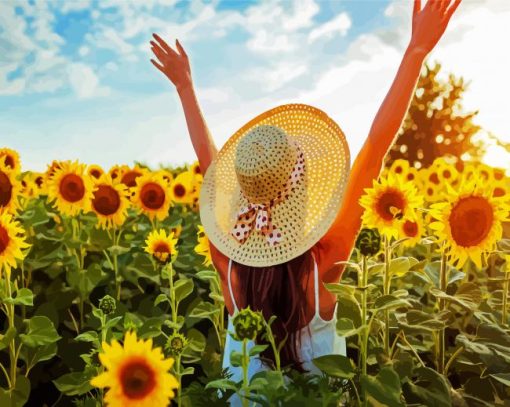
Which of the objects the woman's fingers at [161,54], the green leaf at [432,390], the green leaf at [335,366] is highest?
the woman's fingers at [161,54]

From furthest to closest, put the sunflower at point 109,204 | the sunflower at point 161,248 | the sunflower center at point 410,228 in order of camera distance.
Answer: the sunflower at point 109,204
the sunflower center at point 410,228
the sunflower at point 161,248

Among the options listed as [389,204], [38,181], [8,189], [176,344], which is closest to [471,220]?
[389,204]

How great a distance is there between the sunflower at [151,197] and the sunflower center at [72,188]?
0.41m

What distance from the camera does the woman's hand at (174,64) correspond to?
8.71ft

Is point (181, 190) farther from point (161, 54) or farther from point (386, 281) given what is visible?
point (386, 281)

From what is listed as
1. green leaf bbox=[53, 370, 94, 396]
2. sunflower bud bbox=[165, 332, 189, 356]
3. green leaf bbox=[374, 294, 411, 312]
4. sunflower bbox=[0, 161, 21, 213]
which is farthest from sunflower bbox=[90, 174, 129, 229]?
green leaf bbox=[374, 294, 411, 312]

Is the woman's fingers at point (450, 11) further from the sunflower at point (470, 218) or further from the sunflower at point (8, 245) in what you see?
the sunflower at point (8, 245)

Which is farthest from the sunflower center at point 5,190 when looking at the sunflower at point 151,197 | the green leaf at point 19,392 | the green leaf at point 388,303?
the green leaf at point 388,303

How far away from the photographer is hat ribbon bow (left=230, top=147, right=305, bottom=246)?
2.14 meters

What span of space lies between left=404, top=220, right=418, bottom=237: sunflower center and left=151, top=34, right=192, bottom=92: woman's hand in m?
1.27

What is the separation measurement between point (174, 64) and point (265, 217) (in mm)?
887

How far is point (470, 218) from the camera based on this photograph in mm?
2094

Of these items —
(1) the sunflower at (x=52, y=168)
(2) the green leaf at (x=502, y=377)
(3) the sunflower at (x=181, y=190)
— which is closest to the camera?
(2) the green leaf at (x=502, y=377)

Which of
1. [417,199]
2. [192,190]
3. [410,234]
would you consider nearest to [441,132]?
[192,190]
